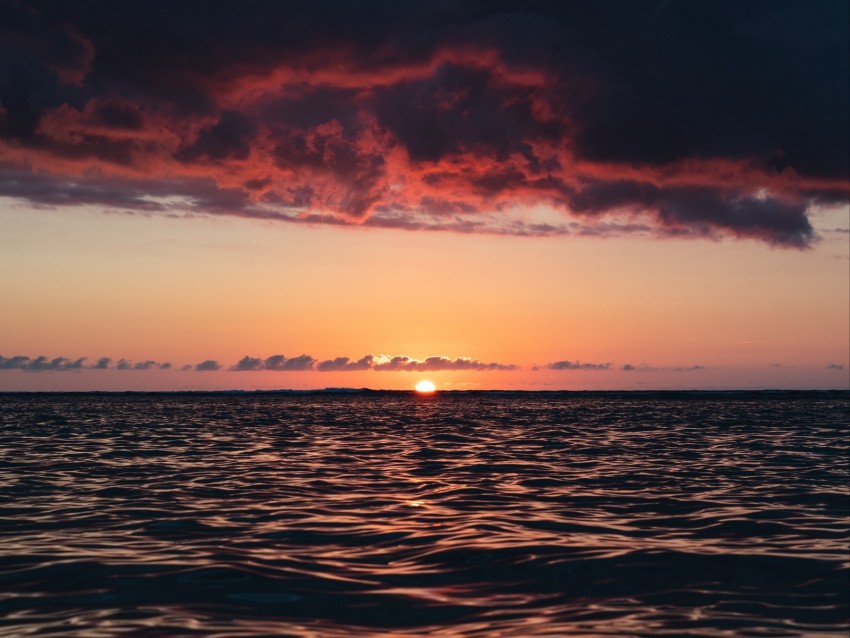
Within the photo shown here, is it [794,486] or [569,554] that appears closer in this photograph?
[569,554]

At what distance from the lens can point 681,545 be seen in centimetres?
1457

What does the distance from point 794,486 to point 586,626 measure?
14066mm

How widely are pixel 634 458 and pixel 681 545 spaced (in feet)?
52.0

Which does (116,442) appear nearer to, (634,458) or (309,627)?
(634,458)

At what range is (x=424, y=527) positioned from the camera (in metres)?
16.4

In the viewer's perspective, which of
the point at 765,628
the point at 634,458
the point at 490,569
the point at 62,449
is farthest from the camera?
the point at 62,449

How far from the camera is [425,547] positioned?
47.3 ft

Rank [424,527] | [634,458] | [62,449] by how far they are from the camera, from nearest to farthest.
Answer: [424,527], [634,458], [62,449]

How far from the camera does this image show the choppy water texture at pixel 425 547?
34.0 feet

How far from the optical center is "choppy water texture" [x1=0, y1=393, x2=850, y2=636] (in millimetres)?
10375

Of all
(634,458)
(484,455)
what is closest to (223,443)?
(484,455)

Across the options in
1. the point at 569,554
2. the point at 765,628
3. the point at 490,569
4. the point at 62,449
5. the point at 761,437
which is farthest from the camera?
the point at 761,437

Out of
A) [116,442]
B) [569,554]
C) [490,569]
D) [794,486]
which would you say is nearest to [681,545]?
[569,554]

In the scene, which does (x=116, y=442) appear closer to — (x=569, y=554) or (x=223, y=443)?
(x=223, y=443)
